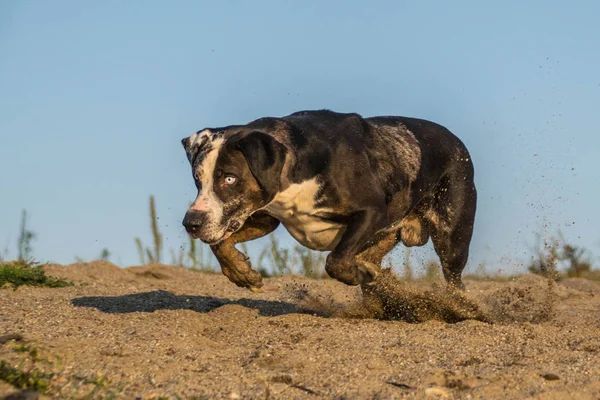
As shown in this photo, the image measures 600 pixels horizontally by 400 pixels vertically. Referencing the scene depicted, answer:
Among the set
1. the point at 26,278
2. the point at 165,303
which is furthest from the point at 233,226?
the point at 26,278

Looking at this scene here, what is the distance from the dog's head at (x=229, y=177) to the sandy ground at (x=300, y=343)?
819 millimetres

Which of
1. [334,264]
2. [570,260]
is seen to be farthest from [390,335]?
[570,260]

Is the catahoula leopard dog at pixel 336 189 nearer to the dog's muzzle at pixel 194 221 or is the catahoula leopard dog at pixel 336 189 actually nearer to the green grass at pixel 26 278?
the dog's muzzle at pixel 194 221

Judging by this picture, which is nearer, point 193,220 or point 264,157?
point 193,220

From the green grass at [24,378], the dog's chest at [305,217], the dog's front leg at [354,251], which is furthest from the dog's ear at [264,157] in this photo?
the green grass at [24,378]

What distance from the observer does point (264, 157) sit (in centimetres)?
672

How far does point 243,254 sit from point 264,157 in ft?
3.72

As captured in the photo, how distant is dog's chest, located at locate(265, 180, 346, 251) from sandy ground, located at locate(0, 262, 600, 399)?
25.4 inches

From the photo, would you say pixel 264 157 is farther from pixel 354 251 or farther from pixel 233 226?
pixel 354 251

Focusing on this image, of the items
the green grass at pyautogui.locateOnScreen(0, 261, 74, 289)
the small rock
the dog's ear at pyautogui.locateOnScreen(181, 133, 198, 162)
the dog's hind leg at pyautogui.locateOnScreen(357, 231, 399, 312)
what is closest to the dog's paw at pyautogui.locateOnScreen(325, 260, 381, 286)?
the dog's hind leg at pyautogui.locateOnScreen(357, 231, 399, 312)

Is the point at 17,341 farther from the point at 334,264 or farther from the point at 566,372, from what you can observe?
the point at 566,372

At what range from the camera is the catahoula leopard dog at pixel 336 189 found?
21.9 feet

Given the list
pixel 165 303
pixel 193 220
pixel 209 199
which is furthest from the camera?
pixel 165 303

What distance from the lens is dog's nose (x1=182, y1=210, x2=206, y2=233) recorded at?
21.4 feet
